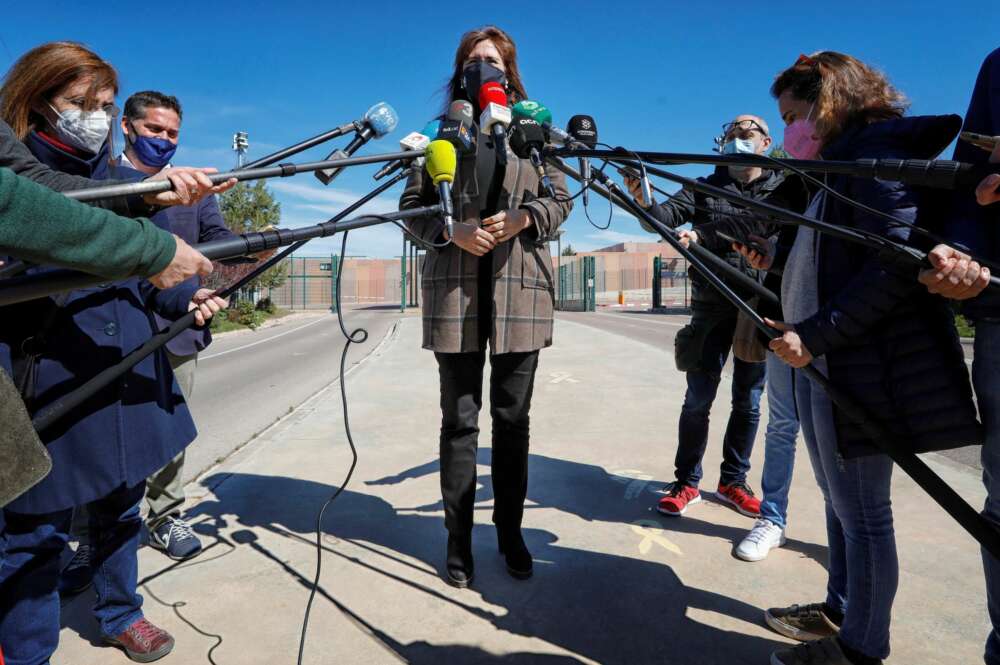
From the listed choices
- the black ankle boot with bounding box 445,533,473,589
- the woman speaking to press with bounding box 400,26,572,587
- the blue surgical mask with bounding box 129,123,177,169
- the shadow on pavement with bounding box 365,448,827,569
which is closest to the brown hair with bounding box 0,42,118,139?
the blue surgical mask with bounding box 129,123,177,169

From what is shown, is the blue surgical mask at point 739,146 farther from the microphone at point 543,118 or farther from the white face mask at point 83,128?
the white face mask at point 83,128

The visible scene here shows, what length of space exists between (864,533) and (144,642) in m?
2.42

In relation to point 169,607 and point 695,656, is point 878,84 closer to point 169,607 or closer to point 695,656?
point 695,656

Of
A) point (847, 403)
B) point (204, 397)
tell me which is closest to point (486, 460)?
point (847, 403)

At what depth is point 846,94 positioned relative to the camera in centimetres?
204

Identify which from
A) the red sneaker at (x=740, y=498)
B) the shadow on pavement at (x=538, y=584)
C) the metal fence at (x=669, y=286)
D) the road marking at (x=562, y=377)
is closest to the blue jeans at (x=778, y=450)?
the red sneaker at (x=740, y=498)

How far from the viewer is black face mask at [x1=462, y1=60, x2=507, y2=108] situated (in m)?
2.61

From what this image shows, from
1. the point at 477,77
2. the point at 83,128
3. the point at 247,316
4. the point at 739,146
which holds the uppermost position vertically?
the point at 477,77

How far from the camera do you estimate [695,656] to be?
219 cm

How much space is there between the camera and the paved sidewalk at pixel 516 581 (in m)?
2.27

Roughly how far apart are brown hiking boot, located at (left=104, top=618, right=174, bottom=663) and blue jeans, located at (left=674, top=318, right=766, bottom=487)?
2.60 m

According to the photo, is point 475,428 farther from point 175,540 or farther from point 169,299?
point 175,540

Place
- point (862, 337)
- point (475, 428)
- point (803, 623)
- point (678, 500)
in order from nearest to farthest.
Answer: point (862, 337) < point (803, 623) < point (475, 428) < point (678, 500)

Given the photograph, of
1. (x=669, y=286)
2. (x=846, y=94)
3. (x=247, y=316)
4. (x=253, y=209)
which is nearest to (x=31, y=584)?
(x=846, y=94)
